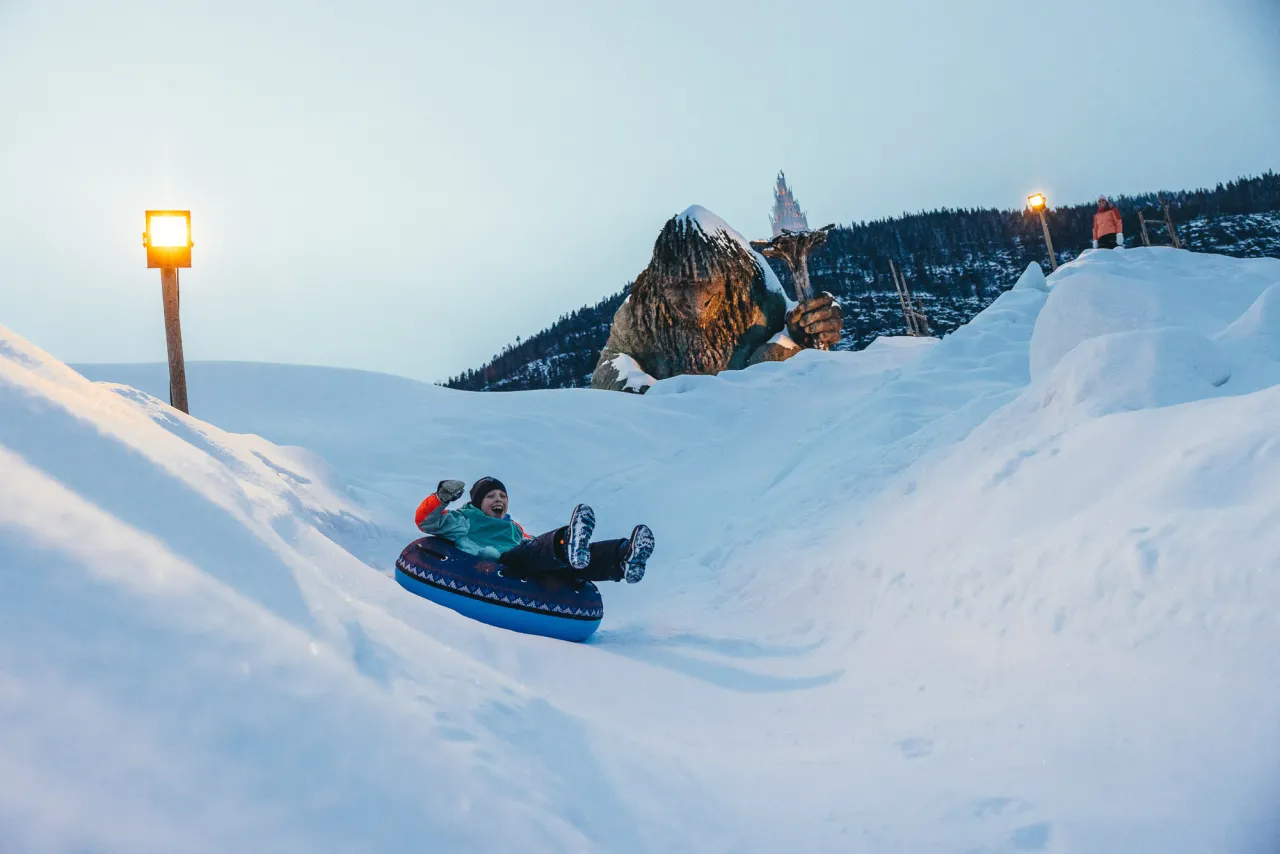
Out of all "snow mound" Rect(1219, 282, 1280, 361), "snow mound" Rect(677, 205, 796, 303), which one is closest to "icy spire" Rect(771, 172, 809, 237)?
"snow mound" Rect(677, 205, 796, 303)

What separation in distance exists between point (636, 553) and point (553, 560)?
0.53 metres

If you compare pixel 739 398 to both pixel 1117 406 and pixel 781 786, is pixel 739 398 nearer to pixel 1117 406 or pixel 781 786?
pixel 1117 406

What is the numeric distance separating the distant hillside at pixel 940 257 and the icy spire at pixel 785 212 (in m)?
→ 29.2

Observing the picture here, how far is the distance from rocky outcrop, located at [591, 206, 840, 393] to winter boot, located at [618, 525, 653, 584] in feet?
46.1

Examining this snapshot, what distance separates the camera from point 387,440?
35.0ft

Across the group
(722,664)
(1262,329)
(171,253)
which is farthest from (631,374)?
(722,664)

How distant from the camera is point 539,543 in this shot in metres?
4.50

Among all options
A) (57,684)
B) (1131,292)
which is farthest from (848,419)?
(57,684)

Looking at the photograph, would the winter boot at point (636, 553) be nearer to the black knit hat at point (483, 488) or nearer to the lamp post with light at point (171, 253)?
the black knit hat at point (483, 488)

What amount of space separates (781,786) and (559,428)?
31.7ft

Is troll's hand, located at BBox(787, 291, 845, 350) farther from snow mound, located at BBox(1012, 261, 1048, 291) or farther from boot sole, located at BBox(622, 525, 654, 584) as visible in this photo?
boot sole, located at BBox(622, 525, 654, 584)

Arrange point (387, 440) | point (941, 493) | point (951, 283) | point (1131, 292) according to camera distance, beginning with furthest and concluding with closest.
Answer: point (951, 283) → point (387, 440) → point (1131, 292) → point (941, 493)

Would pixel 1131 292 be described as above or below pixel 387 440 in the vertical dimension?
above

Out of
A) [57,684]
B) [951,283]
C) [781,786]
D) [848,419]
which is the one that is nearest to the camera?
[57,684]
